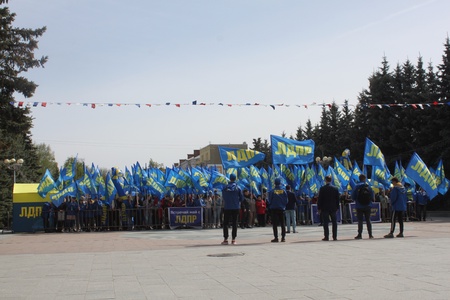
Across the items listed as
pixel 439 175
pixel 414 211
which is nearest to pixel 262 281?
pixel 414 211

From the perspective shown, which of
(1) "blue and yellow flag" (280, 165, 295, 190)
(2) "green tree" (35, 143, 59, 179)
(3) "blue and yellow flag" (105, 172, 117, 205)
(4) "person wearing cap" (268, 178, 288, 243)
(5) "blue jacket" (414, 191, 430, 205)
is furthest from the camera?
(2) "green tree" (35, 143, 59, 179)

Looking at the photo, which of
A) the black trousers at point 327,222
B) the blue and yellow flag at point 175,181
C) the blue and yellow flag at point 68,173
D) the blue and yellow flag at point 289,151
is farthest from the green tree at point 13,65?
the black trousers at point 327,222

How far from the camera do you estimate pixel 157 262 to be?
1078 centimetres

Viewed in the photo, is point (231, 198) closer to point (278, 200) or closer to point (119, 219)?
point (278, 200)

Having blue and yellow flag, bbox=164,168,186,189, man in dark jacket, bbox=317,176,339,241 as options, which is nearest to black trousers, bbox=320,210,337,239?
man in dark jacket, bbox=317,176,339,241

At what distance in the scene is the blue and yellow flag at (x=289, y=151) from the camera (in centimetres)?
2436

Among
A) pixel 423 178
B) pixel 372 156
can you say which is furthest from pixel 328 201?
pixel 372 156

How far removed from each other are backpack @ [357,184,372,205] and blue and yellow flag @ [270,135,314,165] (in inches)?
337

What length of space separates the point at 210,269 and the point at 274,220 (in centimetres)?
598

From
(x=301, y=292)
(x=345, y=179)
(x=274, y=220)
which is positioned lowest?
(x=301, y=292)

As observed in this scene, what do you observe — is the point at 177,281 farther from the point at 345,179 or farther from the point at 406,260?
the point at 345,179

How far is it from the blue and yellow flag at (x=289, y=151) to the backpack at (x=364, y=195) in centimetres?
857

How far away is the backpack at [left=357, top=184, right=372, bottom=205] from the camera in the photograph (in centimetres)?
1569

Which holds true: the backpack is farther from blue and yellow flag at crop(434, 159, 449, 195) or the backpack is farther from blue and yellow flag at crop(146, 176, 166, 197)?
blue and yellow flag at crop(434, 159, 449, 195)
